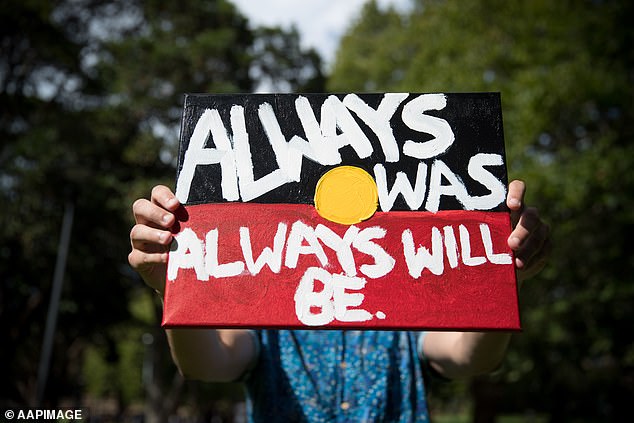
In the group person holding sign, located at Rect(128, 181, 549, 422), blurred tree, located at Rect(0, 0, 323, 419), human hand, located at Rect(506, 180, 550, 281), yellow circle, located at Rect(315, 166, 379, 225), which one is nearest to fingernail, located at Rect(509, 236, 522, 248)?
human hand, located at Rect(506, 180, 550, 281)

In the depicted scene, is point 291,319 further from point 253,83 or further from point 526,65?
point 253,83

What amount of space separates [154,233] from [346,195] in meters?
0.59

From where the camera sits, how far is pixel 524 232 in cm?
174

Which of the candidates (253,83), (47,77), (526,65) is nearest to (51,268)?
(47,77)

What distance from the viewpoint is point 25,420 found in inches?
87.7

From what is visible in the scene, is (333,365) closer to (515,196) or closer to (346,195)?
(346,195)

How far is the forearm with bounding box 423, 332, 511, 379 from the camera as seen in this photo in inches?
83.5

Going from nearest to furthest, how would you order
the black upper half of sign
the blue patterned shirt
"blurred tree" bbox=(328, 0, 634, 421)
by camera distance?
the black upper half of sign
the blue patterned shirt
"blurred tree" bbox=(328, 0, 634, 421)

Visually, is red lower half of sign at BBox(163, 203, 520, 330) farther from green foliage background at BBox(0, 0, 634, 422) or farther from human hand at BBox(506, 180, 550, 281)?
green foliage background at BBox(0, 0, 634, 422)

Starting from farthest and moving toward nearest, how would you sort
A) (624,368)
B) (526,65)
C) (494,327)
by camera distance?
(624,368), (526,65), (494,327)

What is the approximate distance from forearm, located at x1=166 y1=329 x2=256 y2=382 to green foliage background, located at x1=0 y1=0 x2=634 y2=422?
26.7 ft

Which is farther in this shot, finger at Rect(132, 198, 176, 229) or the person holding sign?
the person holding sign

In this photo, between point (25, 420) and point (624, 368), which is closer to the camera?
point (25, 420)

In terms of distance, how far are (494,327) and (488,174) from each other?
47cm
